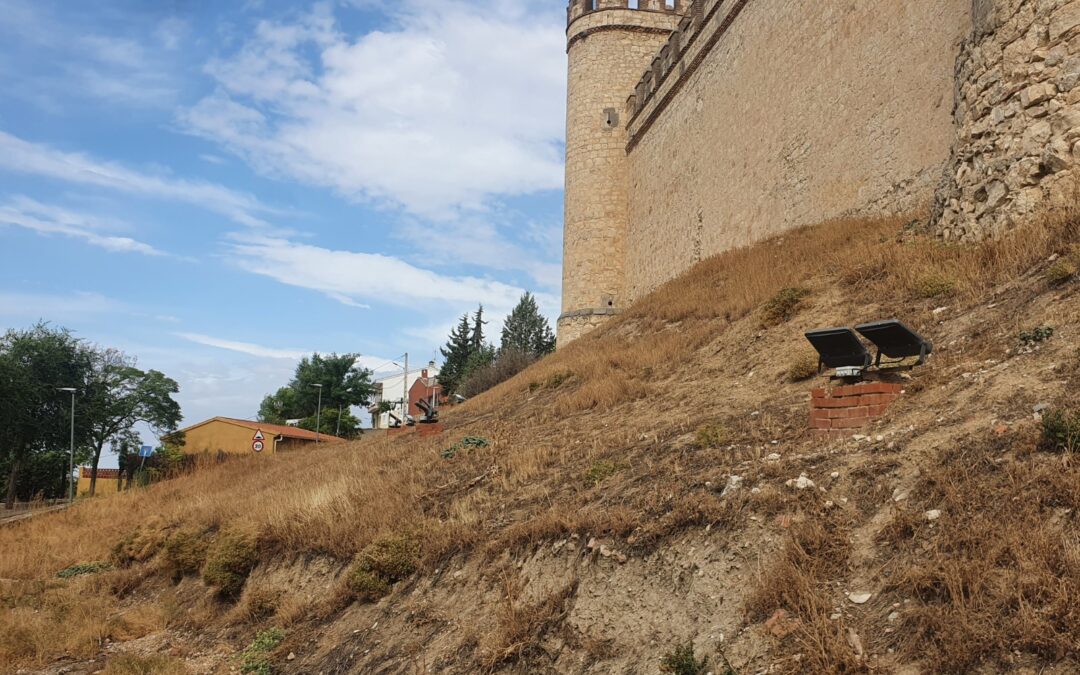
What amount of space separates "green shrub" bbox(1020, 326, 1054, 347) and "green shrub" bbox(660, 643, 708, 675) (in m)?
3.89

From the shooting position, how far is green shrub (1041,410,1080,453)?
15.3 ft

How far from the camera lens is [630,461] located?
25.5 ft

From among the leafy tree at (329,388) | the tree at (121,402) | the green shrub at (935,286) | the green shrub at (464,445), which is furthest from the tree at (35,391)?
the green shrub at (935,286)

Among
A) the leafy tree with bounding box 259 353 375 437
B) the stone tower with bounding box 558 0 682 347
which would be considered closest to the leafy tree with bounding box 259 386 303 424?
the leafy tree with bounding box 259 353 375 437

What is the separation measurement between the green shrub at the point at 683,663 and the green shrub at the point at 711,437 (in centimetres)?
279

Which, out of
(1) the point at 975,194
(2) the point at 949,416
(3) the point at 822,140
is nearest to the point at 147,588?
(2) the point at 949,416

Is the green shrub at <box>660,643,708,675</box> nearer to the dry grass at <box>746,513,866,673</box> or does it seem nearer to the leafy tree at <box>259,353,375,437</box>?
the dry grass at <box>746,513,866,673</box>

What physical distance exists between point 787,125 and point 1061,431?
597 inches

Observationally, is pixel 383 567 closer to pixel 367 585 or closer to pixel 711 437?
pixel 367 585

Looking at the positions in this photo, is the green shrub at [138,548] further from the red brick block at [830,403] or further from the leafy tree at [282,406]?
the leafy tree at [282,406]

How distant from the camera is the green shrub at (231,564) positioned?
9625 millimetres

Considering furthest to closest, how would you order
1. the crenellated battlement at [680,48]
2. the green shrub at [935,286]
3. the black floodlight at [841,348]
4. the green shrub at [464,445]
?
1. the crenellated battlement at [680,48]
2. the green shrub at [464,445]
3. the green shrub at [935,286]
4. the black floodlight at [841,348]

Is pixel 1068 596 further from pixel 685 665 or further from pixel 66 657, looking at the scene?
pixel 66 657

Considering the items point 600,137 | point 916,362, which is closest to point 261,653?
point 916,362
